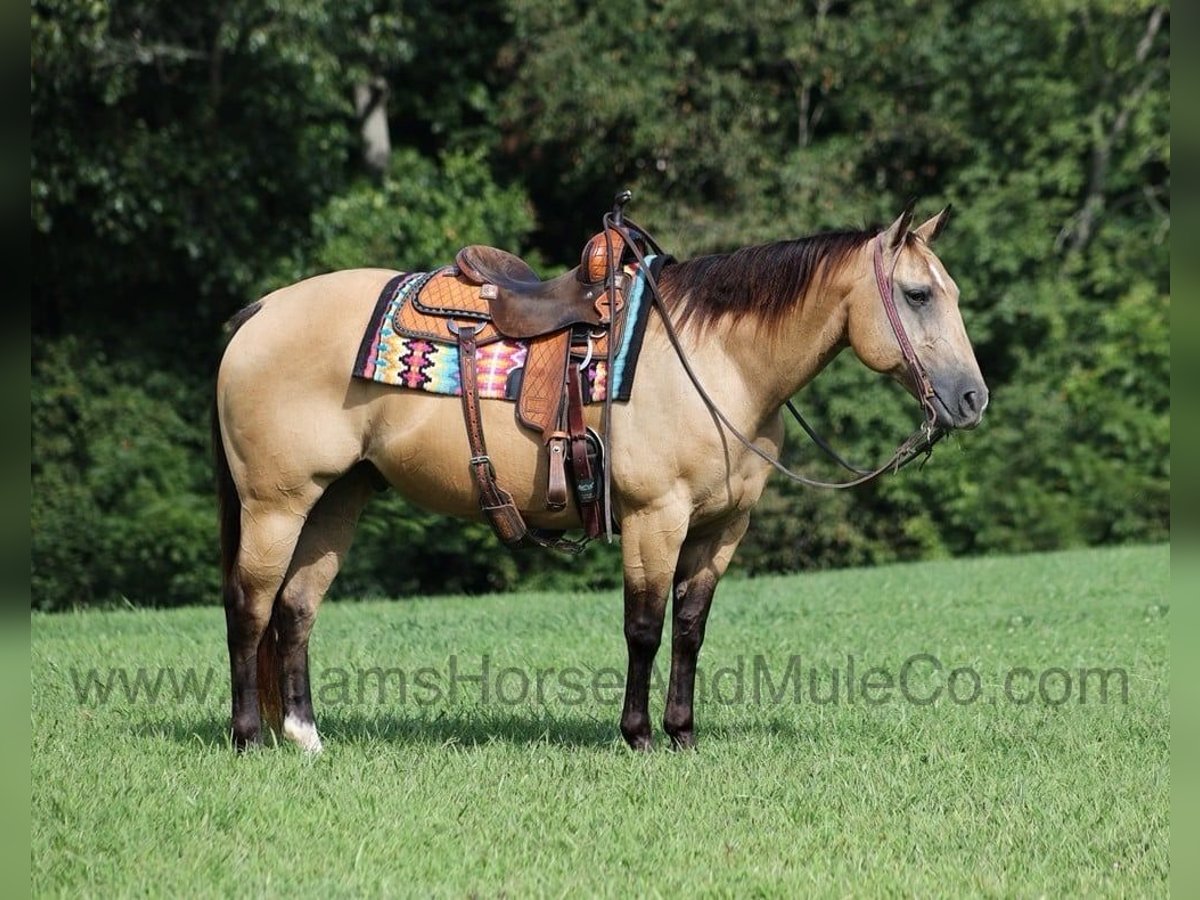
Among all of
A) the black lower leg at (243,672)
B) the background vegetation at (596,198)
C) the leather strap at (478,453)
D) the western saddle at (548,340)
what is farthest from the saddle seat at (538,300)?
the background vegetation at (596,198)

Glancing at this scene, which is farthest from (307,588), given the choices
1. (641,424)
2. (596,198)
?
(596,198)

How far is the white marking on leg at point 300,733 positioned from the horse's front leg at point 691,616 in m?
1.45

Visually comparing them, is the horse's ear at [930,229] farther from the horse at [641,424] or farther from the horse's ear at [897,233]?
the horse's ear at [897,233]

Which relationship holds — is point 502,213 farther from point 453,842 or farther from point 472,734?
point 453,842

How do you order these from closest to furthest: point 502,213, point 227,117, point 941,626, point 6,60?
point 6,60 < point 941,626 < point 227,117 < point 502,213

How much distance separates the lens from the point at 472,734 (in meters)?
6.53

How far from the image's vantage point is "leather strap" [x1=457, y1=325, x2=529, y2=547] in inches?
232

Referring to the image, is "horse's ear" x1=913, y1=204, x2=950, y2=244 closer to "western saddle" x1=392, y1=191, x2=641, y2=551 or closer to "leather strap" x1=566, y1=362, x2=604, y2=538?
"western saddle" x1=392, y1=191, x2=641, y2=551

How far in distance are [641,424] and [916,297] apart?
1.16 metres

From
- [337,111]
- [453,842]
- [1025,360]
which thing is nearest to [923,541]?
[1025,360]

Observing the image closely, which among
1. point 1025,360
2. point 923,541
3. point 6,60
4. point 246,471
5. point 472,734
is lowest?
point 923,541

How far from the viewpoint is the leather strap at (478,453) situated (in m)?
5.89

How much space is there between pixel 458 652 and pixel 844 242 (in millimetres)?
4355

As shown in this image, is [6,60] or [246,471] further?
[246,471]
